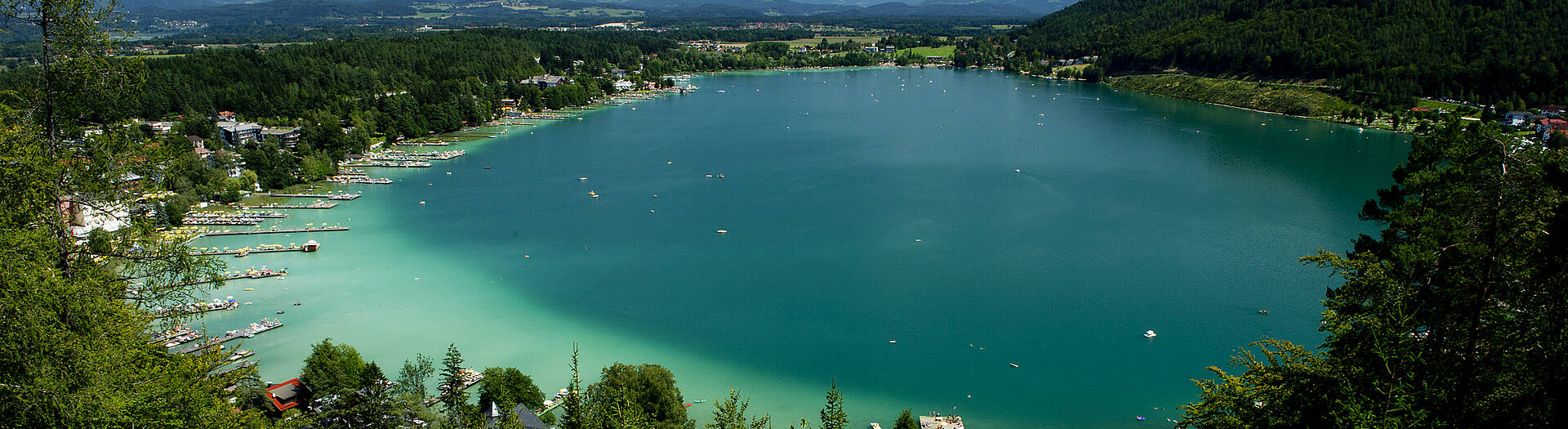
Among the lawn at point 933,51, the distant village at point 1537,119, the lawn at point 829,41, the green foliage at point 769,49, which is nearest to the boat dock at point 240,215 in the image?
the distant village at point 1537,119

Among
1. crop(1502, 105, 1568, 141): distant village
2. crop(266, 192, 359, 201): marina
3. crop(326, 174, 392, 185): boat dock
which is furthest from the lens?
crop(1502, 105, 1568, 141): distant village

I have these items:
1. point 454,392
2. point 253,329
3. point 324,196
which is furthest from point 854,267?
point 324,196

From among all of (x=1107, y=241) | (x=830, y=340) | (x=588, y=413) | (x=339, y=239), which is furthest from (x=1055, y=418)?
(x=339, y=239)

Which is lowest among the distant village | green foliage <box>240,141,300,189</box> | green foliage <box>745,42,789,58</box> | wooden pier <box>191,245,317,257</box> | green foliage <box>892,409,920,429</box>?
wooden pier <box>191,245,317,257</box>

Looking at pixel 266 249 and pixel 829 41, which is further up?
pixel 829 41

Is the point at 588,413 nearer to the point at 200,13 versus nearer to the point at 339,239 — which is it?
the point at 339,239

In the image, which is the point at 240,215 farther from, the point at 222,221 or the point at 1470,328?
the point at 1470,328

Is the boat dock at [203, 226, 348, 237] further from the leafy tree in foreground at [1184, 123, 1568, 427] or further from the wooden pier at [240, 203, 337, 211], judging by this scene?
the leafy tree in foreground at [1184, 123, 1568, 427]

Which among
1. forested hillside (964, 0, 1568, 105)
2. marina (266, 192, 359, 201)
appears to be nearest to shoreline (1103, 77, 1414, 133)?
forested hillside (964, 0, 1568, 105)
